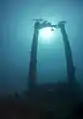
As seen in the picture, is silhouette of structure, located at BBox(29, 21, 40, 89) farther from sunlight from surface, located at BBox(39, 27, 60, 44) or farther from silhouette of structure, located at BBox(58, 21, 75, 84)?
silhouette of structure, located at BBox(58, 21, 75, 84)

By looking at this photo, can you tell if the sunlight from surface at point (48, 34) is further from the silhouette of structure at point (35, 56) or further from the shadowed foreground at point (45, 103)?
the shadowed foreground at point (45, 103)

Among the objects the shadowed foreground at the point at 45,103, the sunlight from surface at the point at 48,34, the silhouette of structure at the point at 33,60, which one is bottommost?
the shadowed foreground at the point at 45,103

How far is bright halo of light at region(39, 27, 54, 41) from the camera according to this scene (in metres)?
1.23

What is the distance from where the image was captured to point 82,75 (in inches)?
49.1

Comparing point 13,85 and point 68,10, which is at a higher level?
point 68,10

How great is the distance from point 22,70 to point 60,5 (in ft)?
1.37

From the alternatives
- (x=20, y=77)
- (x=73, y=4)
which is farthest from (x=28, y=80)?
(x=73, y=4)

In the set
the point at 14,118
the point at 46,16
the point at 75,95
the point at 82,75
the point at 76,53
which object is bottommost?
the point at 14,118

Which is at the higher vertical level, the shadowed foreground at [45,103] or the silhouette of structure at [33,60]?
the silhouette of structure at [33,60]

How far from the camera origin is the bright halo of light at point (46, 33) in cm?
123

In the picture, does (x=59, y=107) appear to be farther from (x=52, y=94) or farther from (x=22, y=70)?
(x=22, y=70)

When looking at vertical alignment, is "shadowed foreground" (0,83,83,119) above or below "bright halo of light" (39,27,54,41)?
below

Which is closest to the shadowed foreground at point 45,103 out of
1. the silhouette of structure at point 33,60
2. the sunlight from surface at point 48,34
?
the silhouette of structure at point 33,60

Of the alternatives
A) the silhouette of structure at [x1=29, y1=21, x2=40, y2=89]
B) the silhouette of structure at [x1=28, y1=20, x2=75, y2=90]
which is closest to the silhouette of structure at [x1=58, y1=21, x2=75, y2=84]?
the silhouette of structure at [x1=28, y1=20, x2=75, y2=90]
